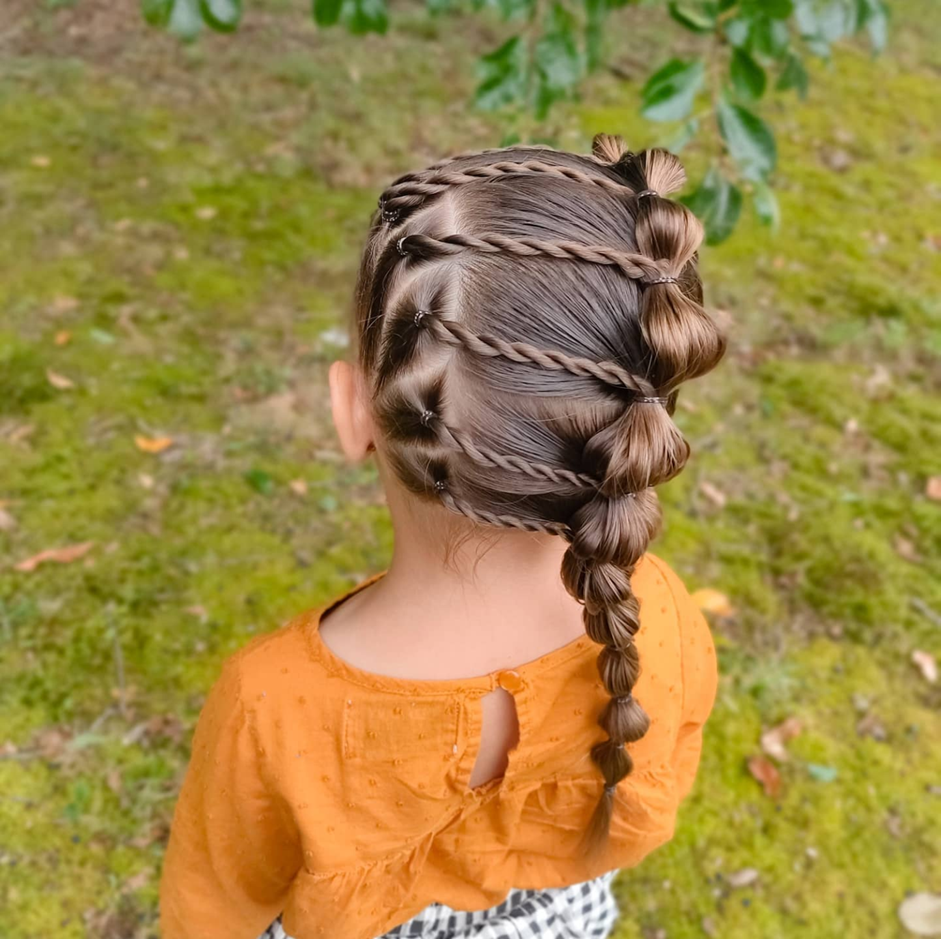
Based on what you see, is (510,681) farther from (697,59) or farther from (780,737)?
(780,737)

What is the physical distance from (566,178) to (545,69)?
0.92 meters

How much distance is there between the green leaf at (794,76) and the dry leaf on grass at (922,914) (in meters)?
1.82

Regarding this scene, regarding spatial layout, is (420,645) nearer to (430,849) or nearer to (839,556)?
(430,849)

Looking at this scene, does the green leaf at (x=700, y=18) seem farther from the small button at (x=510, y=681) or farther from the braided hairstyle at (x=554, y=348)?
the small button at (x=510, y=681)

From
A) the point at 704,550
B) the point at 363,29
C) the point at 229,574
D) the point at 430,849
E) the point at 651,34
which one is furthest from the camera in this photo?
the point at 651,34

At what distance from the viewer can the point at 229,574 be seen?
2383 millimetres

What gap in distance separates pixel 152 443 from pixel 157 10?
1528mm

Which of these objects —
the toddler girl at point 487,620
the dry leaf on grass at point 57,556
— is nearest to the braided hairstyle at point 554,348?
the toddler girl at point 487,620

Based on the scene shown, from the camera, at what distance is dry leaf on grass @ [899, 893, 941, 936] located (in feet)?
6.22

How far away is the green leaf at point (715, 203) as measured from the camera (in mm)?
1568

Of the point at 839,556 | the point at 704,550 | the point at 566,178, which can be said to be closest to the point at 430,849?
the point at 566,178

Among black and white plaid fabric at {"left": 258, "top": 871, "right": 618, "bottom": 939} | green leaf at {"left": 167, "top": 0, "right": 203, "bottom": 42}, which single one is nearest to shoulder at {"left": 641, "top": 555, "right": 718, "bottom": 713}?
black and white plaid fabric at {"left": 258, "top": 871, "right": 618, "bottom": 939}

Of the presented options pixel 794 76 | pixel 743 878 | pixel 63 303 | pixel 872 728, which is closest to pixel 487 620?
pixel 743 878

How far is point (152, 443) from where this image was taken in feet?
8.85
